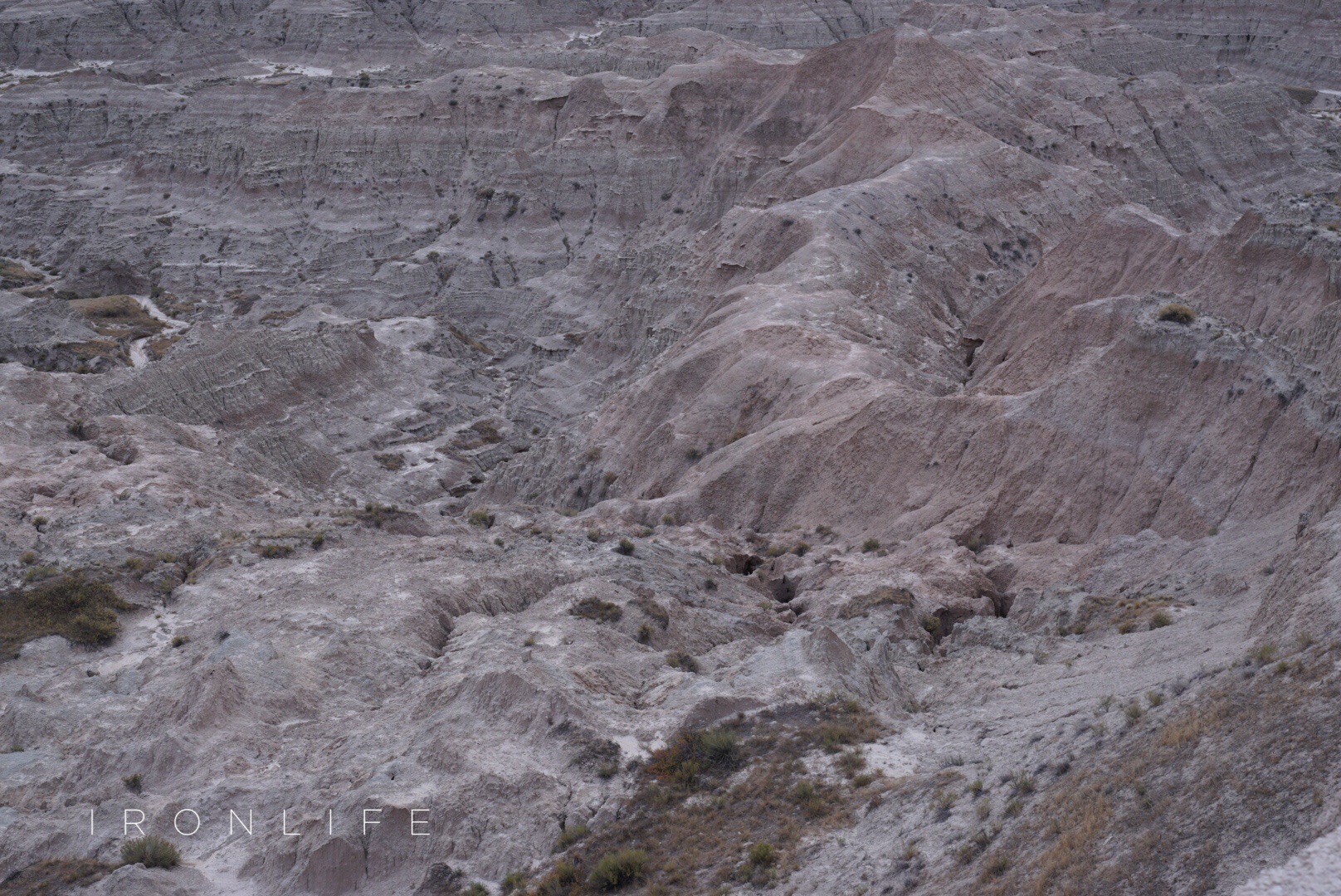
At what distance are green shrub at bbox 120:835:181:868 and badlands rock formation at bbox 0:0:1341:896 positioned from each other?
0.24m

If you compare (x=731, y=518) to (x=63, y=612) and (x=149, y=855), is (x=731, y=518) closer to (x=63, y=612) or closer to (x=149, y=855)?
(x=63, y=612)

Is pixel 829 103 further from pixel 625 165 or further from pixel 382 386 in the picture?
pixel 382 386

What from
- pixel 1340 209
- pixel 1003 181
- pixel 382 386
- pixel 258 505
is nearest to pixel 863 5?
pixel 1003 181

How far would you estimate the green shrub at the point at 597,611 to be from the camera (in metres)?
25.0

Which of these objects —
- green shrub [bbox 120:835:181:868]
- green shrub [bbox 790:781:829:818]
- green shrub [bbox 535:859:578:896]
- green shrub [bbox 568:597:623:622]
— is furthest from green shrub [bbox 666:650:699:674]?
green shrub [bbox 120:835:181:868]

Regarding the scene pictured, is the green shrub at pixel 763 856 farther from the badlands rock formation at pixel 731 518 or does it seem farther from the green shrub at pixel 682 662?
the green shrub at pixel 682 662

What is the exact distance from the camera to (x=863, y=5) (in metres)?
127

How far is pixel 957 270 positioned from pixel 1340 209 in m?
19.6

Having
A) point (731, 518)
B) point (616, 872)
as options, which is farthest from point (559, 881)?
point (731, 518)

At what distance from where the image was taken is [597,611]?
25.2 m

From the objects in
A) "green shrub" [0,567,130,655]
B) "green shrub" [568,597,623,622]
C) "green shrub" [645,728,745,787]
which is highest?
"green shrub" [645,728,745,787]

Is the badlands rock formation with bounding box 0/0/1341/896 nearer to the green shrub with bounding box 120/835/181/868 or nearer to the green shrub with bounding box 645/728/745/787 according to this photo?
the green shrub with bounding box 645/728/745/787

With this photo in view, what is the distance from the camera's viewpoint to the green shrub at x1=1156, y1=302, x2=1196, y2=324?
29.5 m

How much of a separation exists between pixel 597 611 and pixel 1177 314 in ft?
55.5
